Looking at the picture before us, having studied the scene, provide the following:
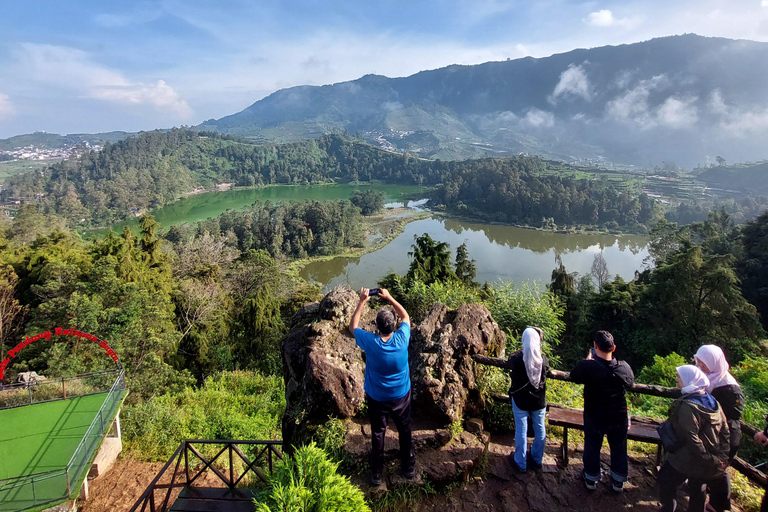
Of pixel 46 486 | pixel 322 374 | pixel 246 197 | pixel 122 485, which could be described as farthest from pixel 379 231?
pixel 322 374

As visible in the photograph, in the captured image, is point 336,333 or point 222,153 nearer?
point 336,333

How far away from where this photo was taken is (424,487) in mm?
3209

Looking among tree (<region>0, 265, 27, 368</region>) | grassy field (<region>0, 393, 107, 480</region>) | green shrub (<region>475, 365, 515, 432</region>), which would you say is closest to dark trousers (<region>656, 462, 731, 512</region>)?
green shrub (<region>475, 365, 515, 432</region>)

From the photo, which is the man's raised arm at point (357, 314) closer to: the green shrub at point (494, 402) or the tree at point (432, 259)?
the green shrub at point (494, 402)

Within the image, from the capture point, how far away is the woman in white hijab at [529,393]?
125 inches

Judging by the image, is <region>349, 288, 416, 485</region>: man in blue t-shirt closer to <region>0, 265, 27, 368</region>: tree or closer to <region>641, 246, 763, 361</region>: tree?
<region>0, 265, 27, 368</region>: tree

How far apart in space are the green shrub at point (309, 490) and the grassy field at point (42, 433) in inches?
223

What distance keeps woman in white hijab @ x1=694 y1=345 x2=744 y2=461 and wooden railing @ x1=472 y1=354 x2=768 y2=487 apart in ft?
0.33

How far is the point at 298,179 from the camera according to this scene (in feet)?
405

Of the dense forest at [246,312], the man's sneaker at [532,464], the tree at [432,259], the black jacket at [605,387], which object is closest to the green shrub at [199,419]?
the dense forest at [246,312]

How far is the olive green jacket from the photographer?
2.62 meters

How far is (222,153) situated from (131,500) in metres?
136

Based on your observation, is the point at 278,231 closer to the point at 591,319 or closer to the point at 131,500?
the point at 591,319

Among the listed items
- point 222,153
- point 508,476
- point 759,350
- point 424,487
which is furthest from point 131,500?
point 222,153
